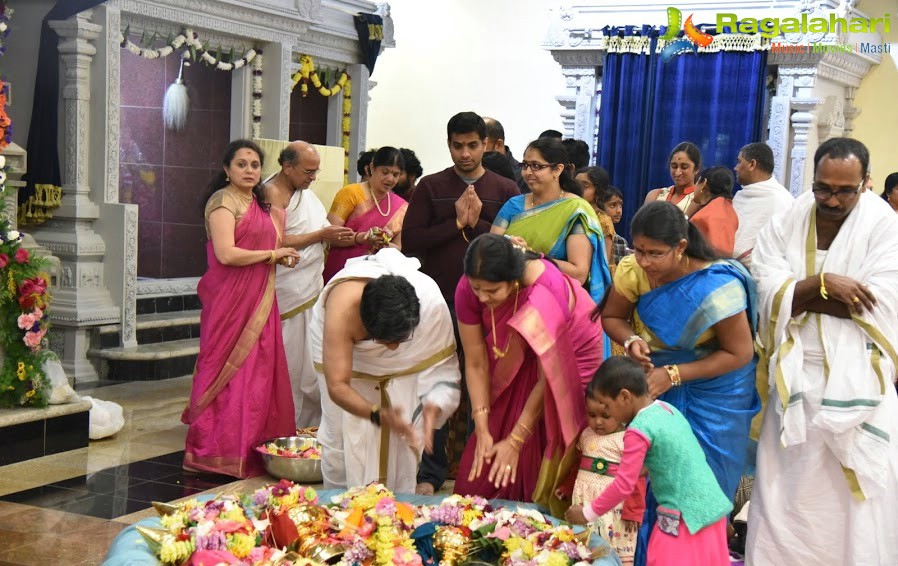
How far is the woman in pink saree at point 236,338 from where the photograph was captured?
4.96m

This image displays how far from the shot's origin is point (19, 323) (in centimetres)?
493


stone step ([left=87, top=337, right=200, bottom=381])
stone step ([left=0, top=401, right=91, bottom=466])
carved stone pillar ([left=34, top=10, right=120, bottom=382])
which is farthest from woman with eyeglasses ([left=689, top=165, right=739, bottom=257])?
carved stone pillar ([left=34, top=10, right=120, bottom=382])

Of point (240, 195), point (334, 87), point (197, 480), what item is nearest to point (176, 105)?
point (334, 87)

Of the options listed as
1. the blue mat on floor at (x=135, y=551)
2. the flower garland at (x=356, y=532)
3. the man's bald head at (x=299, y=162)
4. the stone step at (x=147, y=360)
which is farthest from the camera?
the stone step at (x=147, y=360)

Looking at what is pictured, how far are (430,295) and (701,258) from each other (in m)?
0.91

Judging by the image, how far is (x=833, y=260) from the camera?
135 inches

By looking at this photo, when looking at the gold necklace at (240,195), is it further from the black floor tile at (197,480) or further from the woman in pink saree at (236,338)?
the black floor tile at (197,480)

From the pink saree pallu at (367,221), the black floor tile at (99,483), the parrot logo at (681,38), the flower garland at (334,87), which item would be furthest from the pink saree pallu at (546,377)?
Answer: the parrot logo at (681,38)

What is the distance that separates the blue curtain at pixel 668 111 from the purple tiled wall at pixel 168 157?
3453mm

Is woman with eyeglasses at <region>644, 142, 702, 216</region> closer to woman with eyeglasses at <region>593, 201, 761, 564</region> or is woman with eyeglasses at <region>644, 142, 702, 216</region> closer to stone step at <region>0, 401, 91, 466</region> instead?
woman with eyeglasses at <region>593, 201, 761, 564</region>

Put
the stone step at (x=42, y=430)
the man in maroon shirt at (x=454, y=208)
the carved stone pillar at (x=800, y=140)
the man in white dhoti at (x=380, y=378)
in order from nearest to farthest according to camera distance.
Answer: the man in white dhoti at (x=380, y=378) → the man in maroon shirt at (x=454, y=208) → the stone step at (x=42, y=430) → the carved stone pillar at (x=800, y=140)

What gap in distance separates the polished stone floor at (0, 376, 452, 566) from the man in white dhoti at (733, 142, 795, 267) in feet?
7.76

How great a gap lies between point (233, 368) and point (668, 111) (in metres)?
5.75

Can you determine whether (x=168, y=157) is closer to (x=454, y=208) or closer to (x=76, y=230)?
(x=76, y=230)
